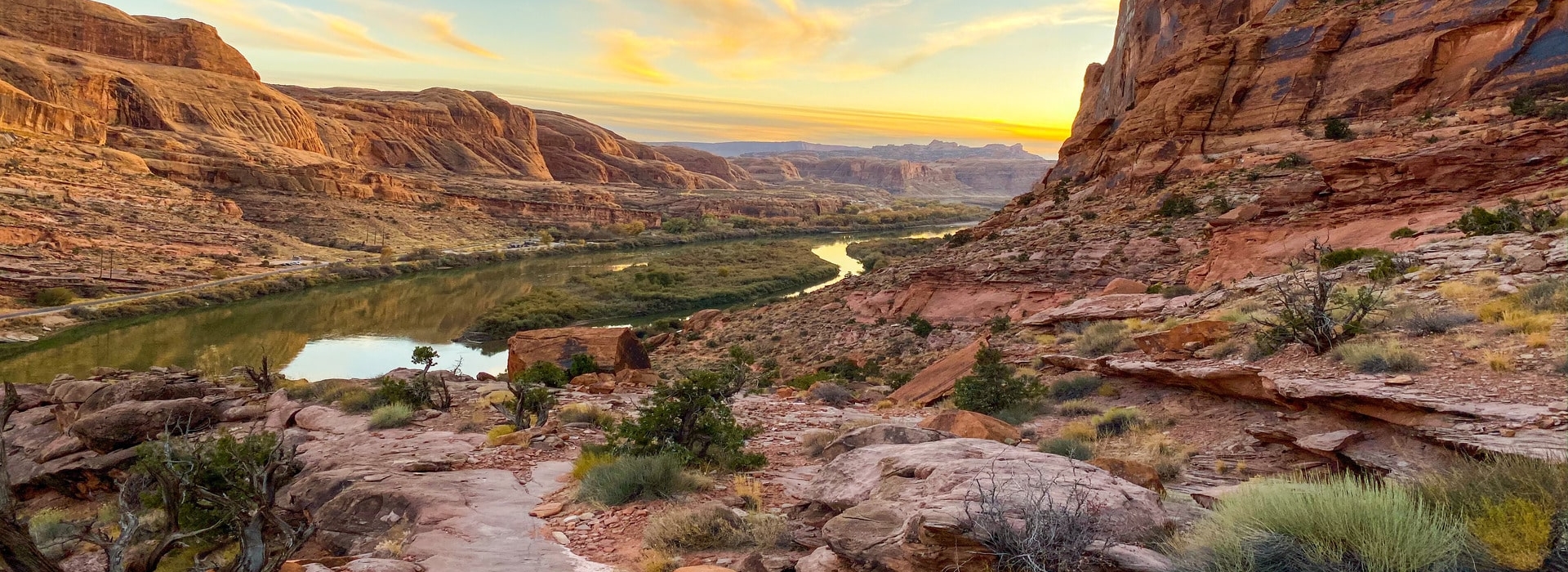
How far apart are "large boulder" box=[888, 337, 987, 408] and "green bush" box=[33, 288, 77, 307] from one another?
43.1 metres

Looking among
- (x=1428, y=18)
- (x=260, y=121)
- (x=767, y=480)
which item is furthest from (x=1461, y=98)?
(x=260, y=121)

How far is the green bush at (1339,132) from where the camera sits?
887 inches

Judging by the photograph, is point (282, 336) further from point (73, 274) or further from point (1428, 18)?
point (1428, 18)

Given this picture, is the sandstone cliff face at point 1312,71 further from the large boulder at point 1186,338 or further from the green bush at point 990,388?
the green bush at point 990,388

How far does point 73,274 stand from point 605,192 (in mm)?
70423

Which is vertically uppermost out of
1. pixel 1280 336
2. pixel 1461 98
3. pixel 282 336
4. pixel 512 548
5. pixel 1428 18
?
pixel 1428 18

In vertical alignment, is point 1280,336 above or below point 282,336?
above

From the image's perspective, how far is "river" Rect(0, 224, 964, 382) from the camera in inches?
1112

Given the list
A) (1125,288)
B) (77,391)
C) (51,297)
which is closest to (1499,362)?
(1125,288)

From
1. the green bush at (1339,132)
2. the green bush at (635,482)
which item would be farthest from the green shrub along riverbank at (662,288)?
the green bush at (1339,132)

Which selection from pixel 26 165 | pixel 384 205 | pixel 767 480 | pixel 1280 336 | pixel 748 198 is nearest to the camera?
pixel 767 480

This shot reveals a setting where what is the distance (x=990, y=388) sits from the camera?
1066cm

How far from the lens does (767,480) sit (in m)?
7.27

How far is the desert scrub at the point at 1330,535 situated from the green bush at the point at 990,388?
6.89 m
